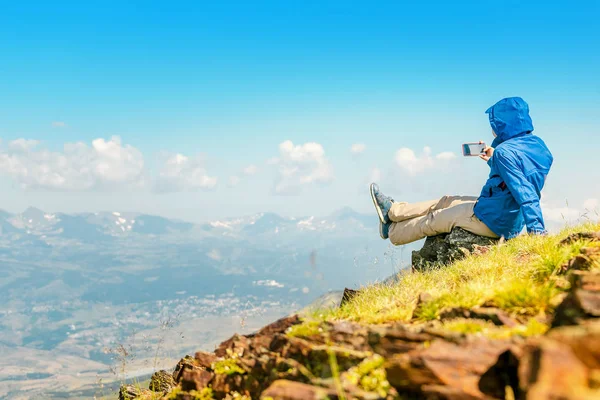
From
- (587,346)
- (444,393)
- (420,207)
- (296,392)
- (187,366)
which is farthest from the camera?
(420,207)

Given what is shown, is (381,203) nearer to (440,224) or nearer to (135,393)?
(440,224)

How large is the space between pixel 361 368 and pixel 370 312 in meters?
2.01

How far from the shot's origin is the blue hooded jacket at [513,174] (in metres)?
10.7

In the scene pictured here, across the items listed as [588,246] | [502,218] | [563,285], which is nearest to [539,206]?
[502,218]

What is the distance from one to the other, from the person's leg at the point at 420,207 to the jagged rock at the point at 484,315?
779 cm

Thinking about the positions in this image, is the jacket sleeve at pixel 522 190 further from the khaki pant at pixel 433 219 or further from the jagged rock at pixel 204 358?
the jagged rock at pixel 204 358

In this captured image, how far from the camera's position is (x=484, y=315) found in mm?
4664

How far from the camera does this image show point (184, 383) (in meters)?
5.75

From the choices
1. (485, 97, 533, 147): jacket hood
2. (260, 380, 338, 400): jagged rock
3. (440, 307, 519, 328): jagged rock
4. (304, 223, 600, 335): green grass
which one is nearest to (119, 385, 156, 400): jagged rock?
(304, 223, 600, 335): green grass

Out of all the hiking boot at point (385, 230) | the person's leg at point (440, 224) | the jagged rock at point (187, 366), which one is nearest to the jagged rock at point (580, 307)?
the jagged rock at point (187, 366)

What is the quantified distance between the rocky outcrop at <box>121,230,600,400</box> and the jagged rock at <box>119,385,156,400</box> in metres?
1.99

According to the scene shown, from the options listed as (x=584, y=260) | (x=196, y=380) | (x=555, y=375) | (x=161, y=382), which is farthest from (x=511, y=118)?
(x=555, y=375)

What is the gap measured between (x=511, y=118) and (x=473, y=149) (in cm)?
131

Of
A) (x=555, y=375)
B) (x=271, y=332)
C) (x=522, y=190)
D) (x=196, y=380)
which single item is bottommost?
(x=196, y=380)
